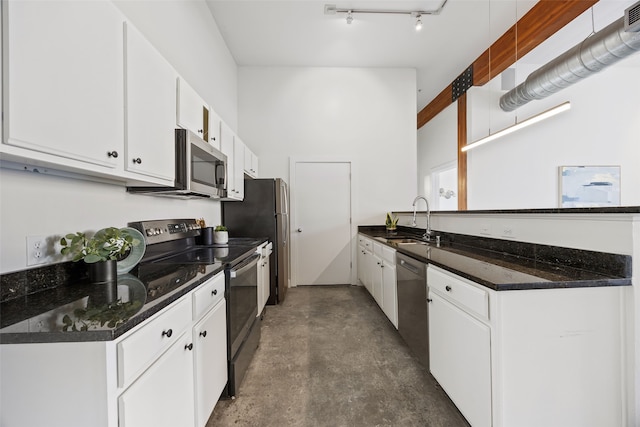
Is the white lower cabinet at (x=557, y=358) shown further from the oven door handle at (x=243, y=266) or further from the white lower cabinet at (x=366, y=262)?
the white lower cabinet at (x=366, y=262)

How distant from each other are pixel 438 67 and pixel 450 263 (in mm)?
4042

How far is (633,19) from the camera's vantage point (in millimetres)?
2117

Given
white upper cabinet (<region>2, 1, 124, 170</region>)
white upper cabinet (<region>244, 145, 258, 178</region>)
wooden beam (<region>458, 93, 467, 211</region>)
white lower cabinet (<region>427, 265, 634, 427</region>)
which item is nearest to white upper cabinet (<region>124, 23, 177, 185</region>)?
white upper cabinet (<region>2, 1, 124, 170</region>)

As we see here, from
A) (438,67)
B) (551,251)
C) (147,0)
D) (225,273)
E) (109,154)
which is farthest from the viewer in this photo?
(438,67)

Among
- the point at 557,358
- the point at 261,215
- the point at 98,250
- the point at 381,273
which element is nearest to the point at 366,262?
the point at 381,273

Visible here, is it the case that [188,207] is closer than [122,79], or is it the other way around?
[122,79]

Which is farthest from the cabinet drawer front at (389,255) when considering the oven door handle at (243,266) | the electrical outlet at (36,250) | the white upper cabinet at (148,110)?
the electrical outlet at (36,250)

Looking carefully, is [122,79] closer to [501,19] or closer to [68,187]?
[68,187]

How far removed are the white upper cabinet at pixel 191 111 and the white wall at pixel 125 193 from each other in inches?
18.7

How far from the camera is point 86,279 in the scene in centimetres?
122

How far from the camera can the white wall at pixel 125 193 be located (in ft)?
3.25

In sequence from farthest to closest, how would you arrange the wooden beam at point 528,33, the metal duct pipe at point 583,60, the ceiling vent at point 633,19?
the wooden beam at point 528,33, the metal duct pipe at point 583,60, the ceiling vent at point 633,19

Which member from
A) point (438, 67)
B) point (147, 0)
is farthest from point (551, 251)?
point (438, 67)

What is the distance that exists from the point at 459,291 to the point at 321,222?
2.91m
